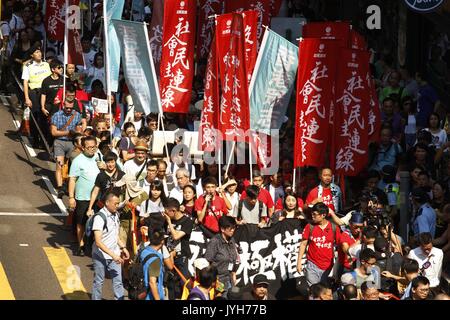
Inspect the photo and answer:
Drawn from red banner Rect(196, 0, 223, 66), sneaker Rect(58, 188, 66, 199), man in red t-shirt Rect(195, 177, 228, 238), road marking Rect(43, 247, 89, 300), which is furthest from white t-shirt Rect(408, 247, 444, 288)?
red banner Rect(196, 0, 223, 66)

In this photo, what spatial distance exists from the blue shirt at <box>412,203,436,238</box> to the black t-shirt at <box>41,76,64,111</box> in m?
8.14

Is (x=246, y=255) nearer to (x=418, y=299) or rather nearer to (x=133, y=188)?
(x=133, y=188)

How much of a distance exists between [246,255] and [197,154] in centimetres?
370

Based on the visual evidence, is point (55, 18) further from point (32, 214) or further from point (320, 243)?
point (320, 243)

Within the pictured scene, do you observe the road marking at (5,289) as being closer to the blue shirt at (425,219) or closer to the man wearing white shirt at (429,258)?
the man wearing white shirt at (429,258)

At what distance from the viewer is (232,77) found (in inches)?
798

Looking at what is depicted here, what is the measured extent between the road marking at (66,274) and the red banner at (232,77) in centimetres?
320

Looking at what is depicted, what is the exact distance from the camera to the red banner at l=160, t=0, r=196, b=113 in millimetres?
22109

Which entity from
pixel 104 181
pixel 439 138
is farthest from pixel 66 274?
pixel 439 138

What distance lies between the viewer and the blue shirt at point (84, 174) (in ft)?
65.1

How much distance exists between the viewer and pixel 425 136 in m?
20.8

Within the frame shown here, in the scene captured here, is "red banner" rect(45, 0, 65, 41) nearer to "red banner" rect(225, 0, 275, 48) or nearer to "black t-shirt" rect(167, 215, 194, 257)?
"red banner" rect(225, 0, 275, 48)

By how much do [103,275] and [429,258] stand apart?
4.36m

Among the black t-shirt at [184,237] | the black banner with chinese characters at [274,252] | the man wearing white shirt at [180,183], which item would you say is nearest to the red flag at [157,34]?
the man wearing white shirt at [180,183]
